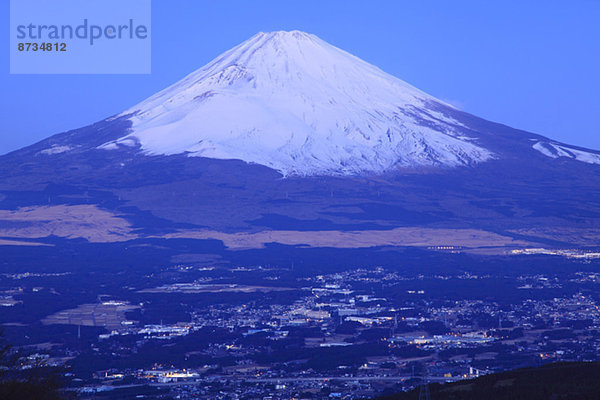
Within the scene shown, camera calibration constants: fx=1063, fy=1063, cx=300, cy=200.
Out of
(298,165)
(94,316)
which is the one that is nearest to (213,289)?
(94,316)

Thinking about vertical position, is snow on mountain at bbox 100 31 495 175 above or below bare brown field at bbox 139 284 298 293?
above

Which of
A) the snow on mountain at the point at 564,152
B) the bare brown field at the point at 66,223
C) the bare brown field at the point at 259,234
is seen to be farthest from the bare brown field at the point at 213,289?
the snow on mountain at the point at 564,152

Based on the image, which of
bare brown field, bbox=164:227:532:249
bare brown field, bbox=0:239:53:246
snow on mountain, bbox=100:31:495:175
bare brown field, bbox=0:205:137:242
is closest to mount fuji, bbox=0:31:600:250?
snow on mountain, bbox=100:31:495:175

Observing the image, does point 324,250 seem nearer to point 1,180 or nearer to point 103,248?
point 103,248

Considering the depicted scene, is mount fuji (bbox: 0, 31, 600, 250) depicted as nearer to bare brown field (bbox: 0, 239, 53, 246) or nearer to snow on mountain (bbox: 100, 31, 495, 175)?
snow on mountain (bbox: 100, 31, 495, 175)

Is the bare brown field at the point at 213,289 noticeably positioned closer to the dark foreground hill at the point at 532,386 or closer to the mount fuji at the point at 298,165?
the mount fuji at the point at 298,165
